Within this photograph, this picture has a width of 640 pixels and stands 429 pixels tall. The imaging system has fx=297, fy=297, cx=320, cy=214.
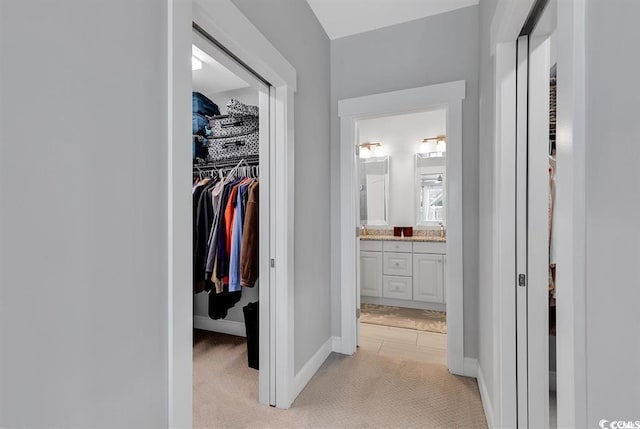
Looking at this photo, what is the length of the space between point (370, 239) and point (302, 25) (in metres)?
2.60

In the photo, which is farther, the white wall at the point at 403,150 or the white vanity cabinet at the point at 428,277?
the white wall at the point at 403,150

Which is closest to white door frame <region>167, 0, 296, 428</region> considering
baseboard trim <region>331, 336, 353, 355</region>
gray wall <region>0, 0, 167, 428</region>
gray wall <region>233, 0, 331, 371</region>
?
gray wall <region>0, 0, 167, 428</region>

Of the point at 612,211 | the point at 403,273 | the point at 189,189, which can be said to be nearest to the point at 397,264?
the point at 403,273

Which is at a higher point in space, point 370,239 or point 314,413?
point 370,239

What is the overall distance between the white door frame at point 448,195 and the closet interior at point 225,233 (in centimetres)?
74

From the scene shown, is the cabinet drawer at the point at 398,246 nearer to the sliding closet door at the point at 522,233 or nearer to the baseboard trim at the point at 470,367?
the baseboard trim at the point at 470,367

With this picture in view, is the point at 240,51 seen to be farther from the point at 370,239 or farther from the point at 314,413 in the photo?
the point at 370,239

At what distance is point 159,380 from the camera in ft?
3.11

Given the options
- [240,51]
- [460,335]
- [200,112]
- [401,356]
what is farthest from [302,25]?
[401,356]

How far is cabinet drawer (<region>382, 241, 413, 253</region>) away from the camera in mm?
3744

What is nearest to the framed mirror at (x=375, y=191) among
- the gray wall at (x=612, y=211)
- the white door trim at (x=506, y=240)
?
the white door trim at (x=506, y=240)

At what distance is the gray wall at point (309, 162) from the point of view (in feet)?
6.28

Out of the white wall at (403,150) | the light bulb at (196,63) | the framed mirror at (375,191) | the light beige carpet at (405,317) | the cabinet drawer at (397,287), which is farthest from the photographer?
the framed mirror at (375,191)

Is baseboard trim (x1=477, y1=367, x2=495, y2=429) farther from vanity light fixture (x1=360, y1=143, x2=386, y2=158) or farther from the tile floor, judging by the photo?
vanity light fixture (x1=360, y1=143, x2=386, y2=158)
